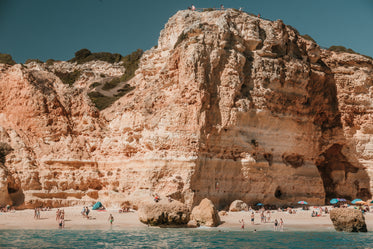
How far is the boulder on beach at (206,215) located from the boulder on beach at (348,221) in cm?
647

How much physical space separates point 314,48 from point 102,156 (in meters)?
20.1

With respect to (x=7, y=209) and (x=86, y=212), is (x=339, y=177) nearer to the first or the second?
(x=86, y=212)

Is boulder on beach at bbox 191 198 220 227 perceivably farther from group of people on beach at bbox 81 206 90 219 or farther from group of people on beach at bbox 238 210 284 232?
group of people on beach at bbox 81 206 90 219

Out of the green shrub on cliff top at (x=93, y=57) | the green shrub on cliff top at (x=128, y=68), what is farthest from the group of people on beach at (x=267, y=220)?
the green shrub on cliff top at (x=93, y=57)

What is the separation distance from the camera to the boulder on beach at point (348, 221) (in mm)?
22094

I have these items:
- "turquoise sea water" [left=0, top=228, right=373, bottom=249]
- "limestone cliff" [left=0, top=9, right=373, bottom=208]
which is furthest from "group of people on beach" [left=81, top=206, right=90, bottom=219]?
"turquoise sea water" [left=0, top=228, right=373, bottom=249]

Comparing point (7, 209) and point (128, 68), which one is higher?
point (128, 68)

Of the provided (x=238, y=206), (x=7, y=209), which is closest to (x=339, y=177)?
(x=238, y=206)

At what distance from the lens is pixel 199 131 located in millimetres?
27422

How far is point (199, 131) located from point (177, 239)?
9.88 m

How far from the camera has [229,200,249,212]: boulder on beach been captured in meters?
26.9

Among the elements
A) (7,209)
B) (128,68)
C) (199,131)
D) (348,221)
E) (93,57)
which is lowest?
(348,221)

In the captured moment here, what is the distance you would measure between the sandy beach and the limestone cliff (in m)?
1.98

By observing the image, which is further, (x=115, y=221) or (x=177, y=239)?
(x=115, y=221)
